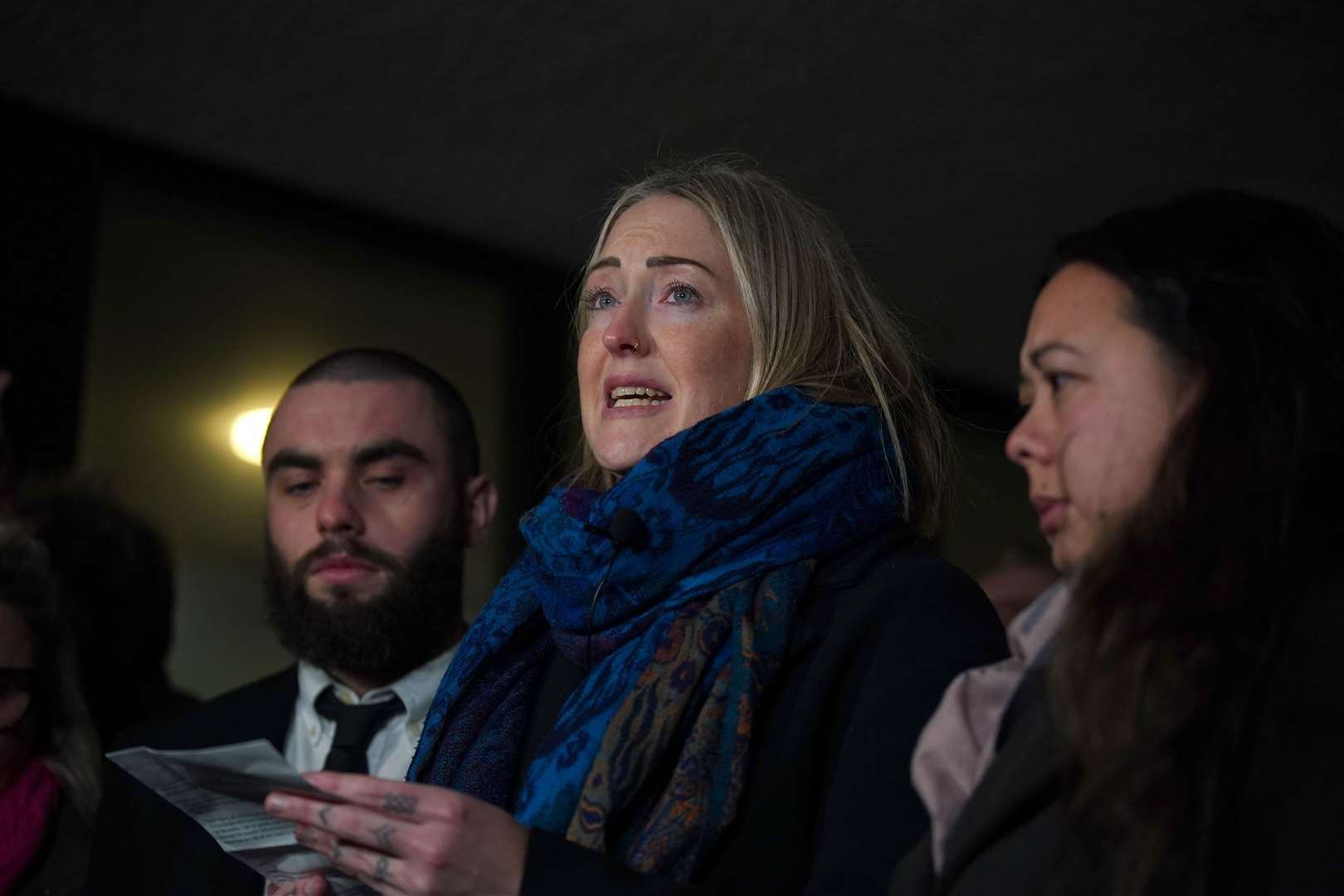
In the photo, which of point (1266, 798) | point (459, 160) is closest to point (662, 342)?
point (1266, 798)

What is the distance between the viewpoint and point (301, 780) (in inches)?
65.7

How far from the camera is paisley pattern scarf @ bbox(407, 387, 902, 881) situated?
6.15ft

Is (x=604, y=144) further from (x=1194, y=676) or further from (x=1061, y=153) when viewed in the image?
(x=1194, y=676)

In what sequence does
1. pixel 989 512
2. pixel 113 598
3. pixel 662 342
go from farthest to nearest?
1. pixel 989 512
2. pixel 113 598
3. pixel 662 342

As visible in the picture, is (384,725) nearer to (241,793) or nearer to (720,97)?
(241,793)

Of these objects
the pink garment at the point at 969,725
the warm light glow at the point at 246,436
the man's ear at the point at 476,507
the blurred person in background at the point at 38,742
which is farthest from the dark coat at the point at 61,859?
the pink garment at the point at 969,725

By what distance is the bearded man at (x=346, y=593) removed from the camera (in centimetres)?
291

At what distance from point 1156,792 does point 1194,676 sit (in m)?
0.11

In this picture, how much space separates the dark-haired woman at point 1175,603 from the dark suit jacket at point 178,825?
1.59m

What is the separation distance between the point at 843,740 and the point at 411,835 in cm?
54

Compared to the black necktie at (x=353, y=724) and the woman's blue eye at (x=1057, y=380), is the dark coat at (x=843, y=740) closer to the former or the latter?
the woman's blue eye at (x=1057, y=380)

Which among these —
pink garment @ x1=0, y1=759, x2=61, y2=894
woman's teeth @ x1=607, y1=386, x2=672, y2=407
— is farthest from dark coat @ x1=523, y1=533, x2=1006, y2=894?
pink garment @ x1=0, y1=759, x2=61, y2=894

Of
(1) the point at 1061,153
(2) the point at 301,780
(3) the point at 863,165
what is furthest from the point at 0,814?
(1) the point at 1061,153

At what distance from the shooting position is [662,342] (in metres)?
2.28
